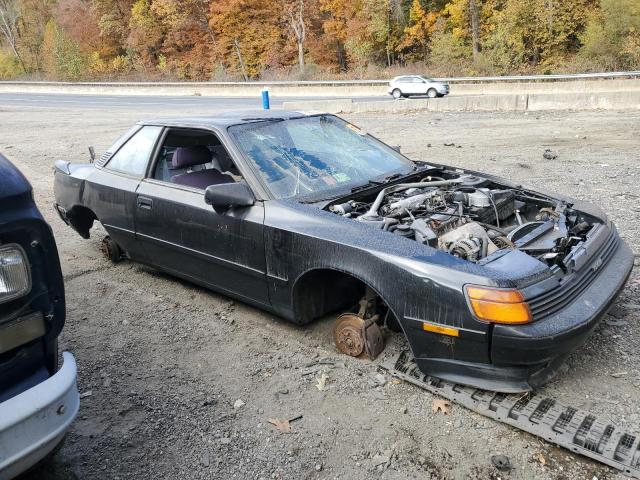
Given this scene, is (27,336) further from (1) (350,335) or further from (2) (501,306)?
(2) (501,306)

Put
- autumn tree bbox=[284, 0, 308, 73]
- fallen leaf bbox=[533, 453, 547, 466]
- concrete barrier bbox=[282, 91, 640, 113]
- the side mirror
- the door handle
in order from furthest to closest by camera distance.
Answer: autumn tree bbox=[284, 0, 308, 73] < concrete barrier bbox=[282, 91, 640, 113] < the door handle < the side mirror < fallen leaf bbox=[533, 453, 547, 466]

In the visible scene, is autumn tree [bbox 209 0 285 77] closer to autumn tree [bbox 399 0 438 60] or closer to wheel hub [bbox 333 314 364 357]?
autumn tree [bbox 399 0 438 60]

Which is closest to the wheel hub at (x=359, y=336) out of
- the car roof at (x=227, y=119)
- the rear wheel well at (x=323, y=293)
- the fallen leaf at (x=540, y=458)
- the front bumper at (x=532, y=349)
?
the rear wheel well at (x=323, y=293)

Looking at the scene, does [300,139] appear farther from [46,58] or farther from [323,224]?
[46,58]

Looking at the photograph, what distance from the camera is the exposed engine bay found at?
3.07 meters

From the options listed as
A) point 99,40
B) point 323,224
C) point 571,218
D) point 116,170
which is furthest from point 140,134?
point 99,40

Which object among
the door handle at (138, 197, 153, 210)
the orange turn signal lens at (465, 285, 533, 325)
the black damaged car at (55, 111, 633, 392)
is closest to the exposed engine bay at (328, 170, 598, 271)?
the black damaged car at (55, 111, 633, 392)

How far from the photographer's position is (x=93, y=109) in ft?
86.6

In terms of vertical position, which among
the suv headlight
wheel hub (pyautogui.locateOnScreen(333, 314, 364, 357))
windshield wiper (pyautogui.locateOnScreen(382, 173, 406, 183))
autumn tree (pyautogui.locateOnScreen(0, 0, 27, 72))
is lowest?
wheel hub (pyautogui.locateOnScreen(333, 314, 364, 357))

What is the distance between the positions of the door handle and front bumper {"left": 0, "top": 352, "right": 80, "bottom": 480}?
7.44 feet

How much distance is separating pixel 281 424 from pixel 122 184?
2.61 metres

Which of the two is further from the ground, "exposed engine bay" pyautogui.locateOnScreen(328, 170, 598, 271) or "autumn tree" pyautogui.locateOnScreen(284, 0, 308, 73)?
"autumn tree" pyautogui.locateOnScreen(284, 0, 308, 73)

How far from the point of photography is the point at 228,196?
347 cm

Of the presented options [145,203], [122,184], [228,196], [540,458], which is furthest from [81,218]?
[540,458]
